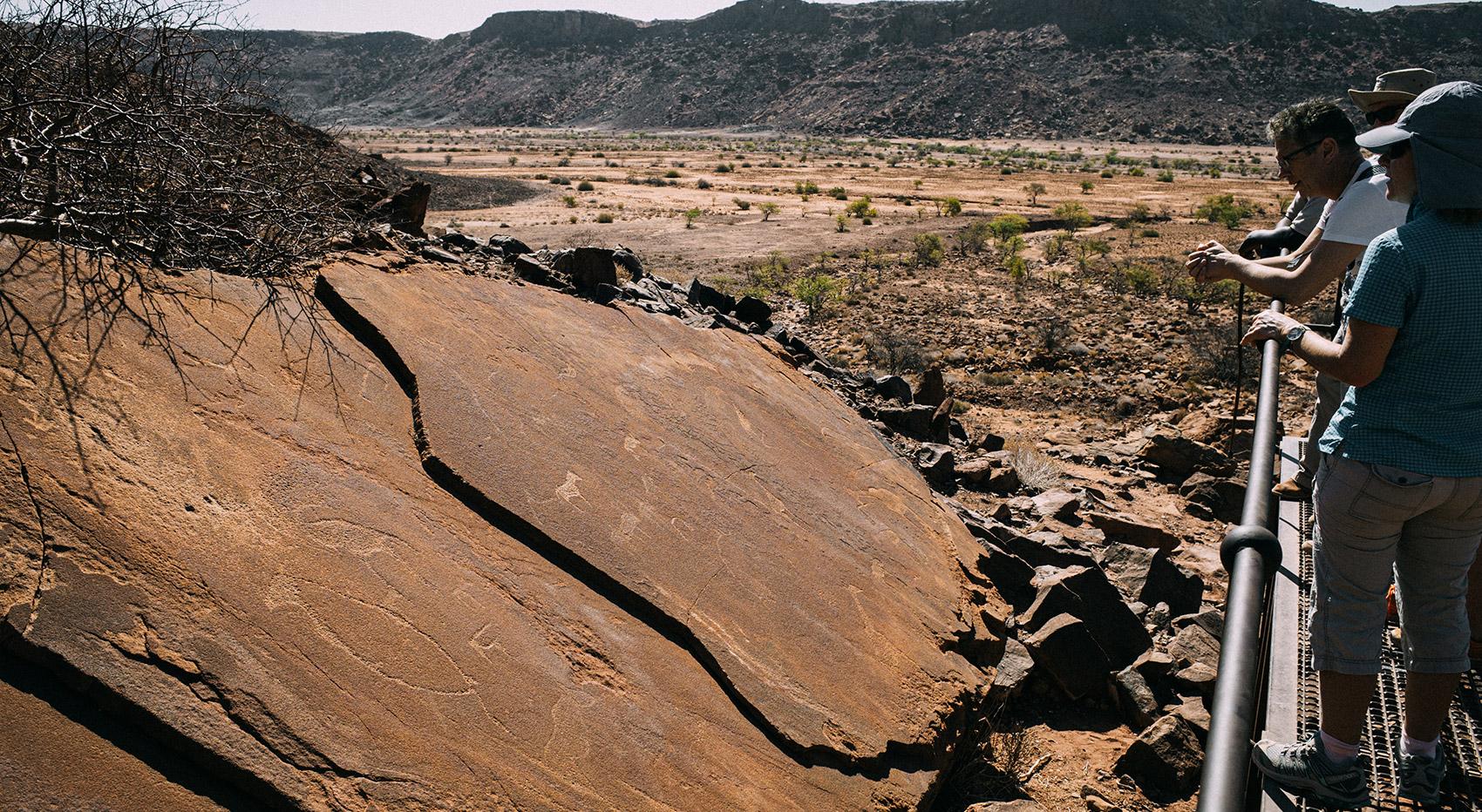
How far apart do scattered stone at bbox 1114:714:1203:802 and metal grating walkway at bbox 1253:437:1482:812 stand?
785mm

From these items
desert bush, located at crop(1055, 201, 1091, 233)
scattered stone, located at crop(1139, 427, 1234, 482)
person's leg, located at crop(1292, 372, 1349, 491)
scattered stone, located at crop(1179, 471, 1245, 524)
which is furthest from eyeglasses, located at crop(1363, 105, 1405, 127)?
desert bush, located at crop(1055, 201, 1091, 233)

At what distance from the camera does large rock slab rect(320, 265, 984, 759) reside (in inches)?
131

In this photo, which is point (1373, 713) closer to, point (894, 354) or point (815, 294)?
point (894, 354)

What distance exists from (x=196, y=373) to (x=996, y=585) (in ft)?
12.0

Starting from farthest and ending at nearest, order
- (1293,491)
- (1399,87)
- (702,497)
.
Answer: (1293,491)
(702,497)
(1399,87)

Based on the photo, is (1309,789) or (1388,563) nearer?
(1388,563)

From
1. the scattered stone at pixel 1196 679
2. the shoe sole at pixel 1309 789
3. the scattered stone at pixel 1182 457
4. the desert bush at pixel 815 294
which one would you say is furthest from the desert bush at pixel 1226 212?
the shoe sole at pixel 1309 789

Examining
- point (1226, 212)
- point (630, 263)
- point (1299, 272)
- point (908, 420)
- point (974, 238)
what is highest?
point (1226, 212)

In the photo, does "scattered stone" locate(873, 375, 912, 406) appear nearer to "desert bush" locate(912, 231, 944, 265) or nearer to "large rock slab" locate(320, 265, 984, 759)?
"large rock slab" locate(320, 265, 984, 759)

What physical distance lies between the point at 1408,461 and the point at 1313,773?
2.79ft

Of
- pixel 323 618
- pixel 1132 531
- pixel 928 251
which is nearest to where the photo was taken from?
pixel 323 618

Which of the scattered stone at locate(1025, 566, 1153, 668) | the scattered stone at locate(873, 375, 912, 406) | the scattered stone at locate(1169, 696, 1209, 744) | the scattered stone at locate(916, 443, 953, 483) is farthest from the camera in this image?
the scattered stone at locate(873, 375, 912, 406)

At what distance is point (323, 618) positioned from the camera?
2.66 meters

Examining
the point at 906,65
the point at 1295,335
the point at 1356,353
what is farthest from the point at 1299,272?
the point at 906,65
